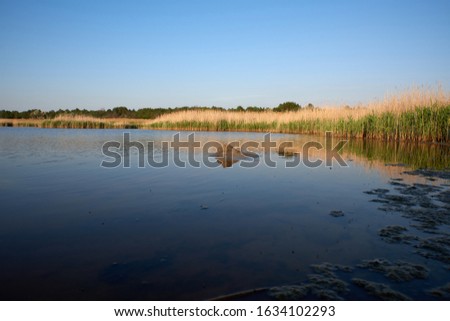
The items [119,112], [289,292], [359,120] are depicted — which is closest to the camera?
[289,292]

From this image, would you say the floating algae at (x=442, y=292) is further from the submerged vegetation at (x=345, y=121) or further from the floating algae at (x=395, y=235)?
the submerged vegetation at (x=345, y=121)

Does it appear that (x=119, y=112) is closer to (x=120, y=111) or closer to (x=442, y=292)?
(x=120, y=111)

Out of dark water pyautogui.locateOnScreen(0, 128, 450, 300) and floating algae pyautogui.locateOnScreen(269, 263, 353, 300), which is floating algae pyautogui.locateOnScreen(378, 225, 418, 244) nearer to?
dark water pyautogui.locateOnScreen(0, 128, 450, 300)

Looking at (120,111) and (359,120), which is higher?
(120,111)

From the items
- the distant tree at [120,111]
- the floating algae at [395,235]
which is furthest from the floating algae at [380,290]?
the distant tree at [120,111]

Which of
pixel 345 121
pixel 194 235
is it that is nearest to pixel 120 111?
pixel 345 121

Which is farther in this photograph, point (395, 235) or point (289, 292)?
point (395, 235)

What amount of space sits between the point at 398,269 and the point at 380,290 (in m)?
0.52

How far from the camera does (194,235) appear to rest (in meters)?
4.00

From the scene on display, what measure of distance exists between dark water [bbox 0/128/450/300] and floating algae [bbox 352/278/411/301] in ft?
0.21

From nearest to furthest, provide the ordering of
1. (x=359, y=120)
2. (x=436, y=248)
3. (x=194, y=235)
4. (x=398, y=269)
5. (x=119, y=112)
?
(x=398, y=269) → (x=436, y=248) → (x=194, y=235) → (x=359, y=120) → (x=119, y=112)
